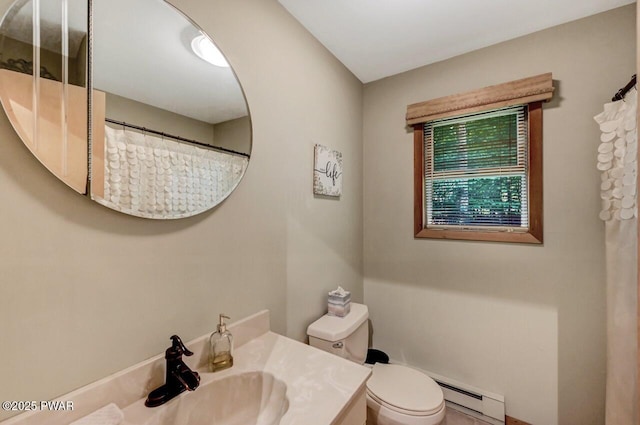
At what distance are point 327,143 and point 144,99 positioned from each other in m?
1.05

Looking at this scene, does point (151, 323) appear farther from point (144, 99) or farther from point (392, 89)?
point (392, 89)

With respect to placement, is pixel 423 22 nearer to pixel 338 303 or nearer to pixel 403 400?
pixel 338 303

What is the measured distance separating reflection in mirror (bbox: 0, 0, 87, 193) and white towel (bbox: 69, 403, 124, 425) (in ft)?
1.88

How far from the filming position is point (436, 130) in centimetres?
183

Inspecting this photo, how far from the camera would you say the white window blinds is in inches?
62.1

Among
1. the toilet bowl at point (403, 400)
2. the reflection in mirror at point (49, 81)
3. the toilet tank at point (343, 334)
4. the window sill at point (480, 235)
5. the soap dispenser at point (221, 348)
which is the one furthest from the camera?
the window sill at point (480, 235)

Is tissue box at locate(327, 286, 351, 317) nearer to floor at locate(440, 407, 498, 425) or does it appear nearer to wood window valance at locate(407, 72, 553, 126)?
floor at locate(440, 407, 498, 425)

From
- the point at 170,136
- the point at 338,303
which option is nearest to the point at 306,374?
the point at 338,303

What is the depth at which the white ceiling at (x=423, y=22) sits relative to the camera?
1.30m

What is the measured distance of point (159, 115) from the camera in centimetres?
83

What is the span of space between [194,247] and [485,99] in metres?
1.85

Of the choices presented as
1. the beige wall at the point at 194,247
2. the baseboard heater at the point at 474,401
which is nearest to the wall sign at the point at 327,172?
the beige wall at the point at 194,247

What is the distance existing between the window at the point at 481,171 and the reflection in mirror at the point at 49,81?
5.82 feet

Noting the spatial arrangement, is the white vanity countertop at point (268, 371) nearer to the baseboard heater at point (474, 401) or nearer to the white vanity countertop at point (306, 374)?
the white vanity countertop at point (306, 374)
